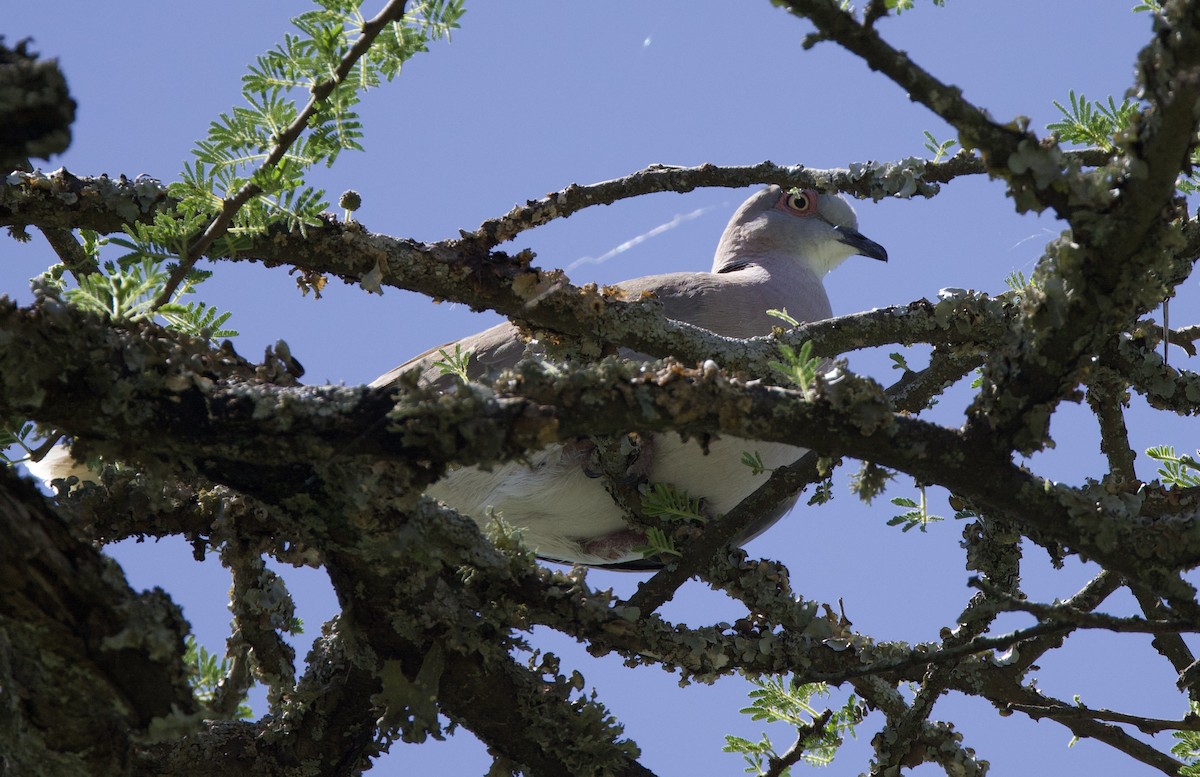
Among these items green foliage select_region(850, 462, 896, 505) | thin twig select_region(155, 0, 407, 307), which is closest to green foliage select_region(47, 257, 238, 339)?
thin twig select_region(155, 0, 407, 307)

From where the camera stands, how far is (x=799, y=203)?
6262 millimetres

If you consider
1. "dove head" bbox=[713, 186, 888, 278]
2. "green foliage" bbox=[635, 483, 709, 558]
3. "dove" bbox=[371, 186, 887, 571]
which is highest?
"dove head" bbox=[713, 186, 888, 278]

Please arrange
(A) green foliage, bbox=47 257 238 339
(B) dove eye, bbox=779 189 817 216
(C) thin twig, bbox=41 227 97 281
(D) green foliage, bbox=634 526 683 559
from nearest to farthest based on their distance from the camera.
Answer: (A) green foliage, bbox=47 257 238 339
(C) thin twig, bbox=41 227 97 281
(D) green foliage, bbox=634 526 683 559
(B) dove eye, bbox=779 189 817 216

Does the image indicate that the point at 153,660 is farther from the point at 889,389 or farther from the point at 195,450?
the point at 889,389

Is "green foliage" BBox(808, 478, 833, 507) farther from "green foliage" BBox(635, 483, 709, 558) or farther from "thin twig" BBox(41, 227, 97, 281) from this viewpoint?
"thin twig" BBox(41, 227, 97, 281)

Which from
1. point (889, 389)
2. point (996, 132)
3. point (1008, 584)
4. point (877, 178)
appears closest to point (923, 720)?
point (1008, 584)

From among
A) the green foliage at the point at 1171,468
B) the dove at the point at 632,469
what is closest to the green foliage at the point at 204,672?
the dove at the point at 632,469

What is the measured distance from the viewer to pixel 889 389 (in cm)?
386

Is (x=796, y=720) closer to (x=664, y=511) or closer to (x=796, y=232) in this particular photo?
(x=664, y=511)

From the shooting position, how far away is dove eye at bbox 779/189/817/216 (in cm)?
625

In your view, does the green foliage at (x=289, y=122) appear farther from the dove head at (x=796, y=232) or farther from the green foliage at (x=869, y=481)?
the dove head at (x=796, y=232)

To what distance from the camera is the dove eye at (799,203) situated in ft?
20.5

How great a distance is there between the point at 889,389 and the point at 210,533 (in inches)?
86.3

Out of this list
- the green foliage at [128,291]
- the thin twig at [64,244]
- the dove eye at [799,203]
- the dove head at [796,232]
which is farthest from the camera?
the dove eye at [799,203]
